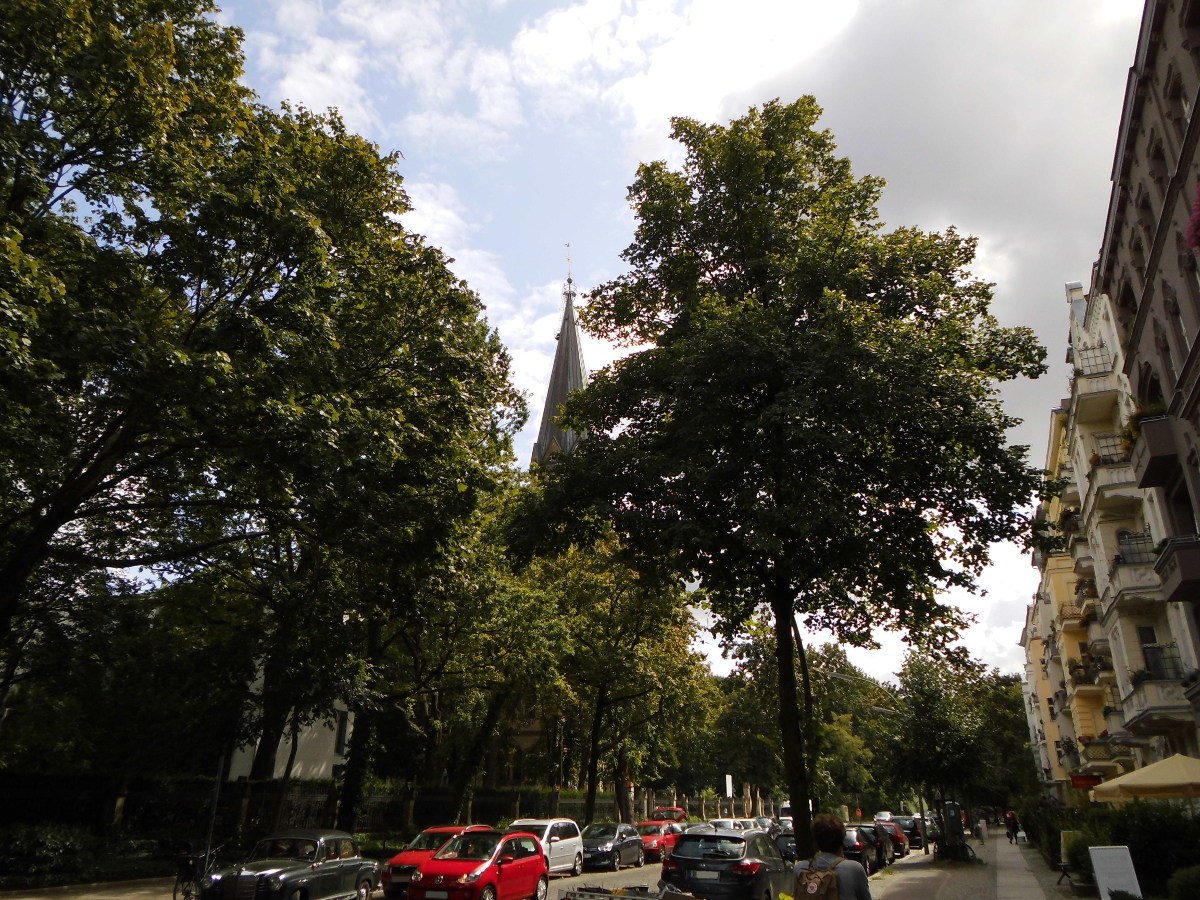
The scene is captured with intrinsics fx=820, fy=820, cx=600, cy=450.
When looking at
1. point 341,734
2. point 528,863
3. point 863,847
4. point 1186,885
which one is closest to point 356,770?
point 528,863

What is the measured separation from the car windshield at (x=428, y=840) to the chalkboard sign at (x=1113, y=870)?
13260 mm

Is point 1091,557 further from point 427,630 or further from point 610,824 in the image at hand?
point 427,630

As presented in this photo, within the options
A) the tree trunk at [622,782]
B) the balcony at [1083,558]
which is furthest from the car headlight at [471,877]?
the tree trunk at [622,782]

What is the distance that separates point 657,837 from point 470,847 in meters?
19.8

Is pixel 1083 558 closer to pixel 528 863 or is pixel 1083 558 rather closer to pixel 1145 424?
pixel 1145 424

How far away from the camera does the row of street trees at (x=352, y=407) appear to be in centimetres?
1298

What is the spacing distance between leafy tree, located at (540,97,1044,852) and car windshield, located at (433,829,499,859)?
601cm

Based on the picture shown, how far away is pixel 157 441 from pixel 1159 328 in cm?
2130

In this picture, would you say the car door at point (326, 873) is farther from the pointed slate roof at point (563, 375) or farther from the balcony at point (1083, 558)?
the pointed slate roof at point (563, 375)

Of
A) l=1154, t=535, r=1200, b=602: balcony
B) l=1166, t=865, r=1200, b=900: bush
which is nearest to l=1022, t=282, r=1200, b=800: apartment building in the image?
l=1154, t=535, r=1200, b=602: balcony

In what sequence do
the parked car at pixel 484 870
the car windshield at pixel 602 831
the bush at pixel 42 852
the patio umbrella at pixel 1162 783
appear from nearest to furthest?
the parked car at pixel 484 870 < the patio umbrella at pixel 1162 783 < the bush at pixel 42 852 < the car windshield at pixel 602 831

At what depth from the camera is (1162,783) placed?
1538 centimetres

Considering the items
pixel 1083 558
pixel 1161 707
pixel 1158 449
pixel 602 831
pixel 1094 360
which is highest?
pixel 1094 360

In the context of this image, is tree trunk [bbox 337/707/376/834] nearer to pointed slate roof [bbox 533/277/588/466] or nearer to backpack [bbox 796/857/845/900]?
backpack [bbox 796/857/845/900]
